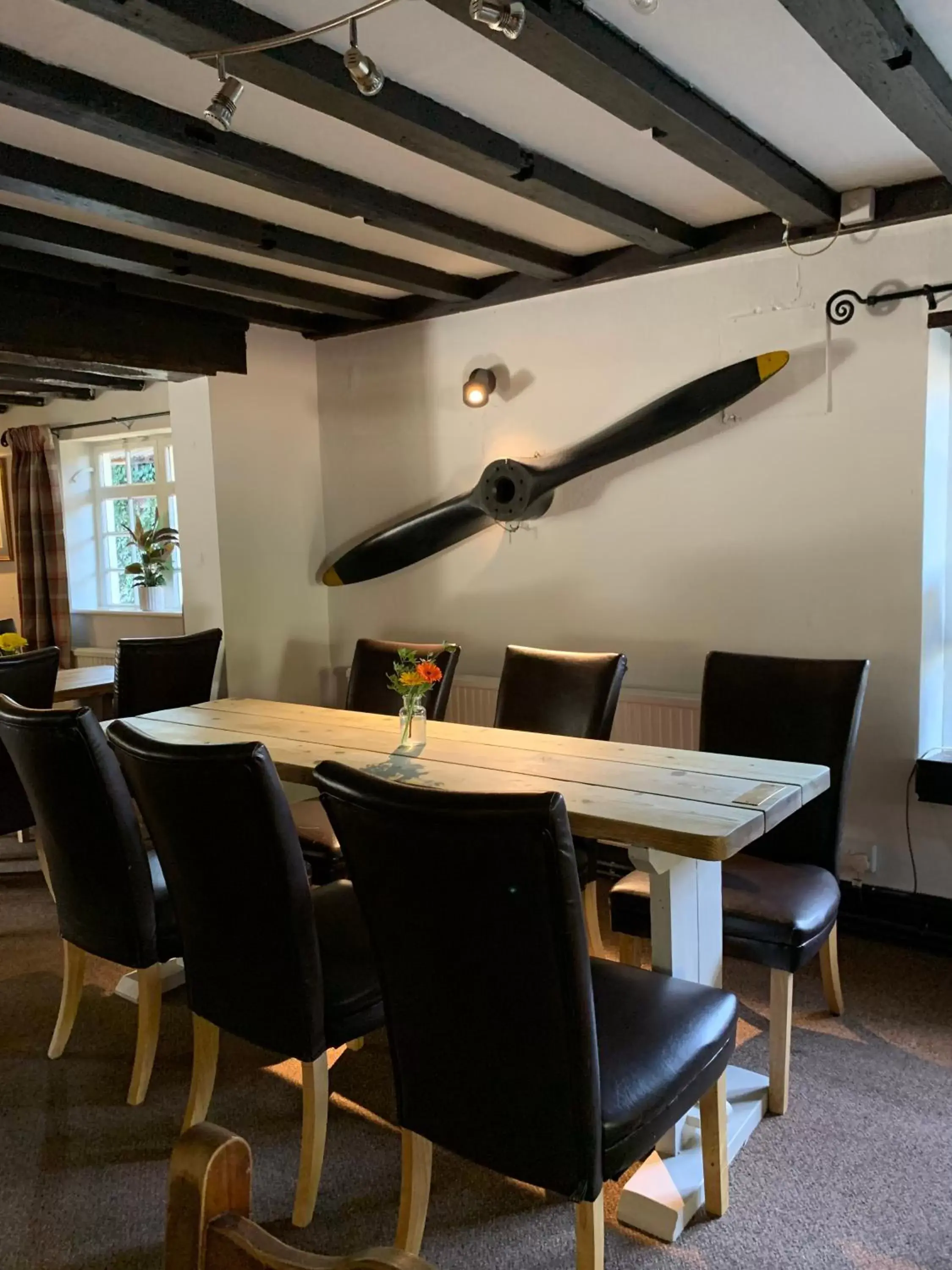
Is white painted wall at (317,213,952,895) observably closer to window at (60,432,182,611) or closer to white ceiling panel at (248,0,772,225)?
white ceiling panel at (248,0,772,225)

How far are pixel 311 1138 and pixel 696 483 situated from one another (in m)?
2.38

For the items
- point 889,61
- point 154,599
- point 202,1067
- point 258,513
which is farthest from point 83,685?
point 889,61

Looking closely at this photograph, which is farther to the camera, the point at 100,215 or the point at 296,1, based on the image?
the point at 100,215

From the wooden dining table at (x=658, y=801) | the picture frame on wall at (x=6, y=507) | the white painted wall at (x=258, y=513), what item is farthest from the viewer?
the picture frame on wall at (x=6, y=507)

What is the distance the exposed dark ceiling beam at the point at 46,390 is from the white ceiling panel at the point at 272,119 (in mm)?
2533

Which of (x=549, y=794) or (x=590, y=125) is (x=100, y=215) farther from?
(x=549, y=794)

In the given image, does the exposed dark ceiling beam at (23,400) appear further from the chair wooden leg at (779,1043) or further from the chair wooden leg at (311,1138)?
the chair wooden leg at (779,1043)

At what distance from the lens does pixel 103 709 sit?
5.02 m

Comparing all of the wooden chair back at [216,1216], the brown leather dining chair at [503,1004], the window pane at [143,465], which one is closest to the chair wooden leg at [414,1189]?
the brown leather dining chair at [503,1004]

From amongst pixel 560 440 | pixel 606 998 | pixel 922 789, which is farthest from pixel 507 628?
pixel 606 998

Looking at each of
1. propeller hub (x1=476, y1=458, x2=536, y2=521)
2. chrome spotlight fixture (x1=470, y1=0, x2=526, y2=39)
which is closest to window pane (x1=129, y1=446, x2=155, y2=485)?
propeller hub (x1=476, y1=458, x2=536, y2=521)

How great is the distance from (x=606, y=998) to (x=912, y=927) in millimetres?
1730

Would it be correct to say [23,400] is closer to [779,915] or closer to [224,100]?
[224,100]

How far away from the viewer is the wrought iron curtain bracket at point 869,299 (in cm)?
282
